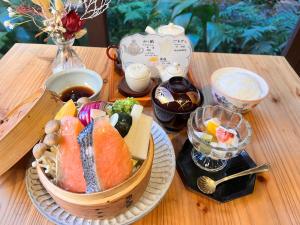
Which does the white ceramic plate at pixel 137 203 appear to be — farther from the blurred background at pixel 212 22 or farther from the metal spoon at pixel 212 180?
the blurred background at pixel 212 22

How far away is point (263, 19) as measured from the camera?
215 cm

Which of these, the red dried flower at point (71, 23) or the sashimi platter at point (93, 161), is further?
the red dried flower at point (71, 23)

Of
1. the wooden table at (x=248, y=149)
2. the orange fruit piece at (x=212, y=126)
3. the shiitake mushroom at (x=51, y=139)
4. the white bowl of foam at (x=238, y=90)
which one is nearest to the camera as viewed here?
the shiitake mushroom at (x=51, y=139)

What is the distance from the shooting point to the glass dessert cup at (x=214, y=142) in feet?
2.31

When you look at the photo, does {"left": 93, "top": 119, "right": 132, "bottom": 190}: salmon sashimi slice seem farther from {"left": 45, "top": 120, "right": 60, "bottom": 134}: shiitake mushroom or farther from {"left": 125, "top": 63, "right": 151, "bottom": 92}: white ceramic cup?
{"left": 125, "top": 63, "right": 151, "bottom": 92}: white ceramic cup

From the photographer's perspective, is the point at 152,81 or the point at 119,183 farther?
the point at 152,81

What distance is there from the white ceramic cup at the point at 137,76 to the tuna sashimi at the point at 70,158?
0.42 meters

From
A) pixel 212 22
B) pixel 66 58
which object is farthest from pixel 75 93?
pixel 212 22

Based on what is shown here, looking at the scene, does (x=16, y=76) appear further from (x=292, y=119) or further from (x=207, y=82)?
(x=292, y=119)

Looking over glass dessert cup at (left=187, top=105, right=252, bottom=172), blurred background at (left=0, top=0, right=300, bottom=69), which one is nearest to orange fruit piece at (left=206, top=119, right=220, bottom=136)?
glass dessert cup at (left=187, top=105, right=252, bottom=172)

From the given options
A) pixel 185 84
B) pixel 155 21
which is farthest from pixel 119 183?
pixel 155 21

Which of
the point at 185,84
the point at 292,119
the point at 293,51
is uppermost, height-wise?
the point at 185,84

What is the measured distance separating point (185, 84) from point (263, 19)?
1669 millimetres

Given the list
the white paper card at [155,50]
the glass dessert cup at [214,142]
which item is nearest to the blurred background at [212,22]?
the white paper card at [155,50]
